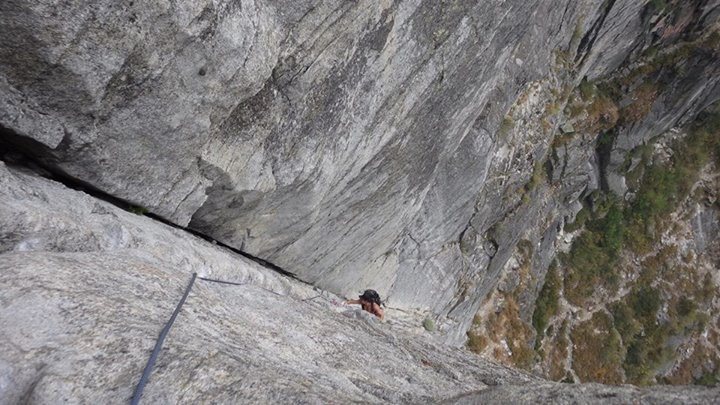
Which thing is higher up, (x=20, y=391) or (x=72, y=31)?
(x=72, y=31)

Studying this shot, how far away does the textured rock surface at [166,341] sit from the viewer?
4.81 m

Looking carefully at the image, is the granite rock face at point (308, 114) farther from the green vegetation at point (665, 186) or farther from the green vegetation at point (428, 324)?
the green vegetation at point (665, 186)

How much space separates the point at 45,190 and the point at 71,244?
127cm

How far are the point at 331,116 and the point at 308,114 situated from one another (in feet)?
2.33

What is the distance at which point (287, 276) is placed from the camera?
15.6m

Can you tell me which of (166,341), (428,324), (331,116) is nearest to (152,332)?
(166,341)

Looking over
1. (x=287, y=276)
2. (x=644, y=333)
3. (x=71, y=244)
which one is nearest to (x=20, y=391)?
(x=71, y=244)

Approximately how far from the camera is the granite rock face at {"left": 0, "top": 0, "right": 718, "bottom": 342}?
300 inches

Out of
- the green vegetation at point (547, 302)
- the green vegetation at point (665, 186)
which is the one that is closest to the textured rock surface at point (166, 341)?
the green vegetation at point (547, 302)

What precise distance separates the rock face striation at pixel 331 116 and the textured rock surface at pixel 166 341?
1.94 feet

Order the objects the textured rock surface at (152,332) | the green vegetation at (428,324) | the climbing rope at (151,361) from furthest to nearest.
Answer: the green vegetation at (428,324) → the textured rock surface at (152,332) → the climbing rope at (151,361)

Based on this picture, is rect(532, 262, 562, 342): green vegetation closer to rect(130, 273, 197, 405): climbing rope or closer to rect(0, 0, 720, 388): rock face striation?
rect(0, 0, 720, 388): rock face striation

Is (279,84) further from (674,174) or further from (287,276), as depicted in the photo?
(674,174)

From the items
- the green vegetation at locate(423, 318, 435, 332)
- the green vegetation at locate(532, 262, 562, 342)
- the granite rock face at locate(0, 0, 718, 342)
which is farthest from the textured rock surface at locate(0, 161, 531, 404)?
the green vegetation at locate(532, 262, 562, 342)
